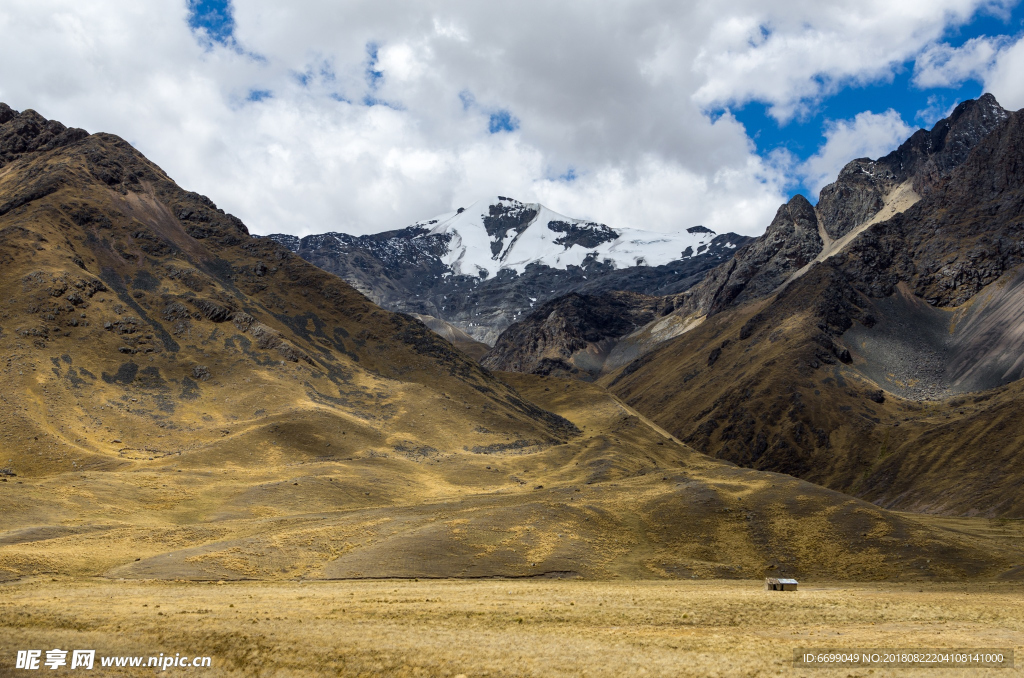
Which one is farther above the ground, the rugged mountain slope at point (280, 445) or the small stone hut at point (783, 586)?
the rugged mountain slope at point (280, 445)

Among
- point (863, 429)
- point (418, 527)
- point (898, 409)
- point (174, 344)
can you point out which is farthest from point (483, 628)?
point (898, 409)

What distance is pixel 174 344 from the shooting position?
116 metres

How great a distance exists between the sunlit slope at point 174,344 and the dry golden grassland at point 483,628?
2205 inches

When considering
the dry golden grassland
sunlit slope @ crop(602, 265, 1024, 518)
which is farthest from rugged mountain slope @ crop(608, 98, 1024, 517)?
the dry golden grassland

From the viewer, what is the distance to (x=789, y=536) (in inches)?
2571

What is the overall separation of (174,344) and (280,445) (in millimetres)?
35435

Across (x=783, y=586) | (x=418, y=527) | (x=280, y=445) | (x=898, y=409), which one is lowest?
(x=783, y=586)

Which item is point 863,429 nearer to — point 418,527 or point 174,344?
point 418,527

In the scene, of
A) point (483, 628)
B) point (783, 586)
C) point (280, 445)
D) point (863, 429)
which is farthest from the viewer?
point (863, 429)

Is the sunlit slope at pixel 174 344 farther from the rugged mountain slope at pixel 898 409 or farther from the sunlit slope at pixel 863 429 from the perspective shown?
the rugged mountain slope at pixel 898 409

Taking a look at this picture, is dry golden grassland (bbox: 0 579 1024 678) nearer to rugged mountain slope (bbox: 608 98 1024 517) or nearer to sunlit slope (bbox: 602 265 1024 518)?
sunlit slope (bbox: 602 265 1024 518)

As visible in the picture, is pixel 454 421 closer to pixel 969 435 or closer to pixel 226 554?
pixel 226 554

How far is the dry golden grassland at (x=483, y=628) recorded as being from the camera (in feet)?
84.5

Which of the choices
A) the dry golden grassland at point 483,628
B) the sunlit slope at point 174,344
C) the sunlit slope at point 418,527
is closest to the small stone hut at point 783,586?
the dry golden grassland at point 483,628
